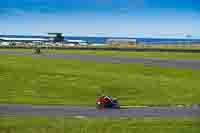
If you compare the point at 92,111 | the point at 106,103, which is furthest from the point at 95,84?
the point at 92,111

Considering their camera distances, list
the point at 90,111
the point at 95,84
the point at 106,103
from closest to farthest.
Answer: the point at 90,111, the point at 106,103, the point at 95,84

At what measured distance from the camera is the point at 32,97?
4569 cm

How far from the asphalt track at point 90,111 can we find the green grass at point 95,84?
13.3ft

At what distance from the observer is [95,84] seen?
53.4 m

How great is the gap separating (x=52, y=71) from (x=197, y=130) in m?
42.8

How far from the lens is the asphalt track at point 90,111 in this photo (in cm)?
3447

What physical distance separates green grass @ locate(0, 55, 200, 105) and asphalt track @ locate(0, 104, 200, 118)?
4.07m

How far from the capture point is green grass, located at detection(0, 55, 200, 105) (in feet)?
152

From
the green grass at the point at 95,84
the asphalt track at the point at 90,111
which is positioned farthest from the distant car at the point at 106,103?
the green grass at the point at 95,84

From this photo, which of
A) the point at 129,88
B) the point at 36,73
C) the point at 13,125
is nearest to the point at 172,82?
the point at 129,88

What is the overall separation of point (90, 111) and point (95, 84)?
16.3 metres

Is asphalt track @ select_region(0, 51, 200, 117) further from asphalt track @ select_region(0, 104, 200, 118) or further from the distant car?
the distant car

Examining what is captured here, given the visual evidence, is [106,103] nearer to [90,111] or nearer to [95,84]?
[90,111]

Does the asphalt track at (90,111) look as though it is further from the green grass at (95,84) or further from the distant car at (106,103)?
the green grass at (95,84)
